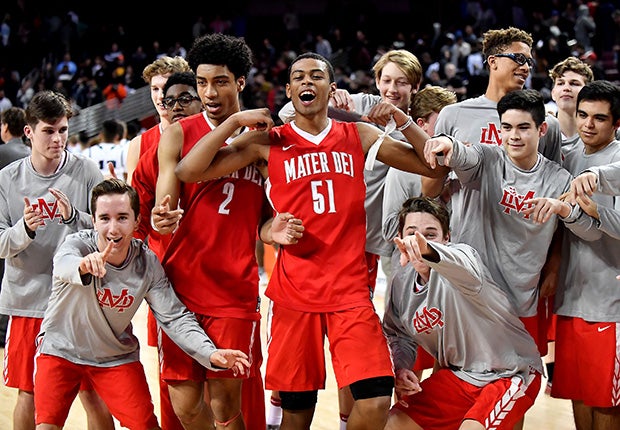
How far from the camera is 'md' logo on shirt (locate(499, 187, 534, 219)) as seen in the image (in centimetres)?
448

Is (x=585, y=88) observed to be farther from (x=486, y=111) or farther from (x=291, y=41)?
(x=291, y=41)

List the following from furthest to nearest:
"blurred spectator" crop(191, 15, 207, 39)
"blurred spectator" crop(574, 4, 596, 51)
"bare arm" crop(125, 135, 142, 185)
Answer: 1. "blurred spectator" crop(191, 15, 207, 39)
2. "blurred spectator" crop(574, 4, 596, 51)
3. "bare arm" crop(125, 135, 142, 185)

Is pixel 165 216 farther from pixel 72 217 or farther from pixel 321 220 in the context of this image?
pixel 72 217

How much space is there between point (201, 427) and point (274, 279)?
2.77 feet

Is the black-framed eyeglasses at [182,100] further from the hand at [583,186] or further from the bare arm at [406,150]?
the hand at [583,186]

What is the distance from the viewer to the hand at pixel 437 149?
414 centimetres

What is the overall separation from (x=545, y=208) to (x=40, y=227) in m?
2.73

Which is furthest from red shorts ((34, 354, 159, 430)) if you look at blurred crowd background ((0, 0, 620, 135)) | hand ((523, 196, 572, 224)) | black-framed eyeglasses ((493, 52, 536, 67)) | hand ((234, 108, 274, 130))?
blurred crowd background ((0, 0, 620, 135))

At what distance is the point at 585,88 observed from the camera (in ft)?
15.6

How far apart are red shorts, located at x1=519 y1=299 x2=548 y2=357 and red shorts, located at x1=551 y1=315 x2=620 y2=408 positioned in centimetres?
12

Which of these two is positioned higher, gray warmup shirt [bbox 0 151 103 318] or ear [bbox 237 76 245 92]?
ear [bbox 237 76 245 92]

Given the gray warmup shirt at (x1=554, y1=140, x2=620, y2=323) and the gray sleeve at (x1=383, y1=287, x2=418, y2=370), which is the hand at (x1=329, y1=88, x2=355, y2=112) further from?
the gray warmup shirt at (x1=554, y1=140, x2=620, y2=323)

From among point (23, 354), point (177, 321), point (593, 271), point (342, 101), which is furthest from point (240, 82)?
point (593, 271)

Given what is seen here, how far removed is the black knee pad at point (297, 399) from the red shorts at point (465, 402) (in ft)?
1.75
